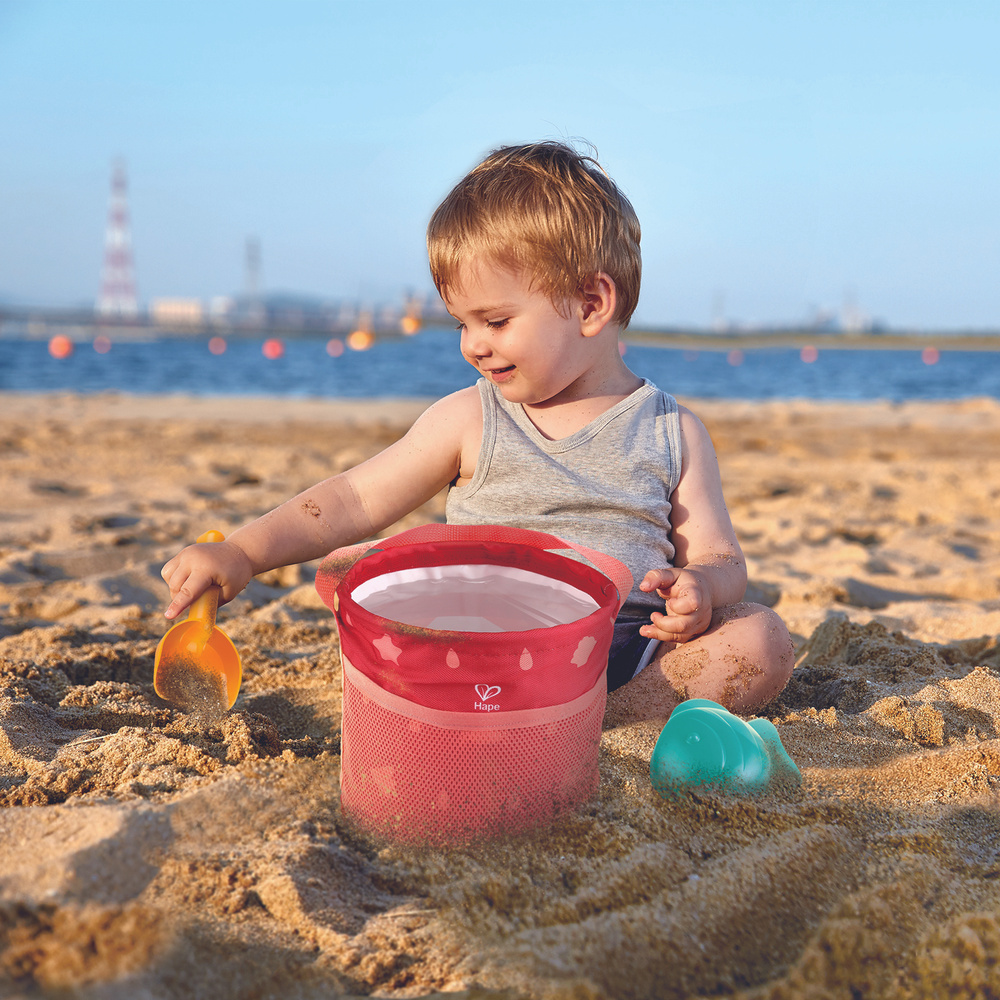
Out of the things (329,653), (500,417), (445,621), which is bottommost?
(329,653)

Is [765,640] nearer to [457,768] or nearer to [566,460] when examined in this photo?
[566,460]

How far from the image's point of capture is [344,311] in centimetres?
6981

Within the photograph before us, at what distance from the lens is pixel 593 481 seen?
170 centimetres

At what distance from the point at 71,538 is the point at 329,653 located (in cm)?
150

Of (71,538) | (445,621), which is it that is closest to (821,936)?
(445,621)

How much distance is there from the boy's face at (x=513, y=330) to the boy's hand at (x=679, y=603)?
433 mm

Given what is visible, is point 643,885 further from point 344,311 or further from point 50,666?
point 344,311

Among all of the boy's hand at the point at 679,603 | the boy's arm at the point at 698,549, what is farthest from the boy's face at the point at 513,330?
the boy's hand at the point at 679,603

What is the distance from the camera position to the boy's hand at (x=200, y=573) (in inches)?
55.2

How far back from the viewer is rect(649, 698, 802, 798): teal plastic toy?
1.25 m

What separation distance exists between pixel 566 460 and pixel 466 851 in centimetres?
82

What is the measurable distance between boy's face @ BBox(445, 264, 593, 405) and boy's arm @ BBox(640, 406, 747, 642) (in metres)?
0.33

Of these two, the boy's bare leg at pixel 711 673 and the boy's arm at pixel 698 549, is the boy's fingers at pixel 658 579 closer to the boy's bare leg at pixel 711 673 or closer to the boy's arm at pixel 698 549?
the boy's arm at pixel 698 549

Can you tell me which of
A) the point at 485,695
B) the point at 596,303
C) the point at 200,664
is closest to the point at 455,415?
the point at 596,303
